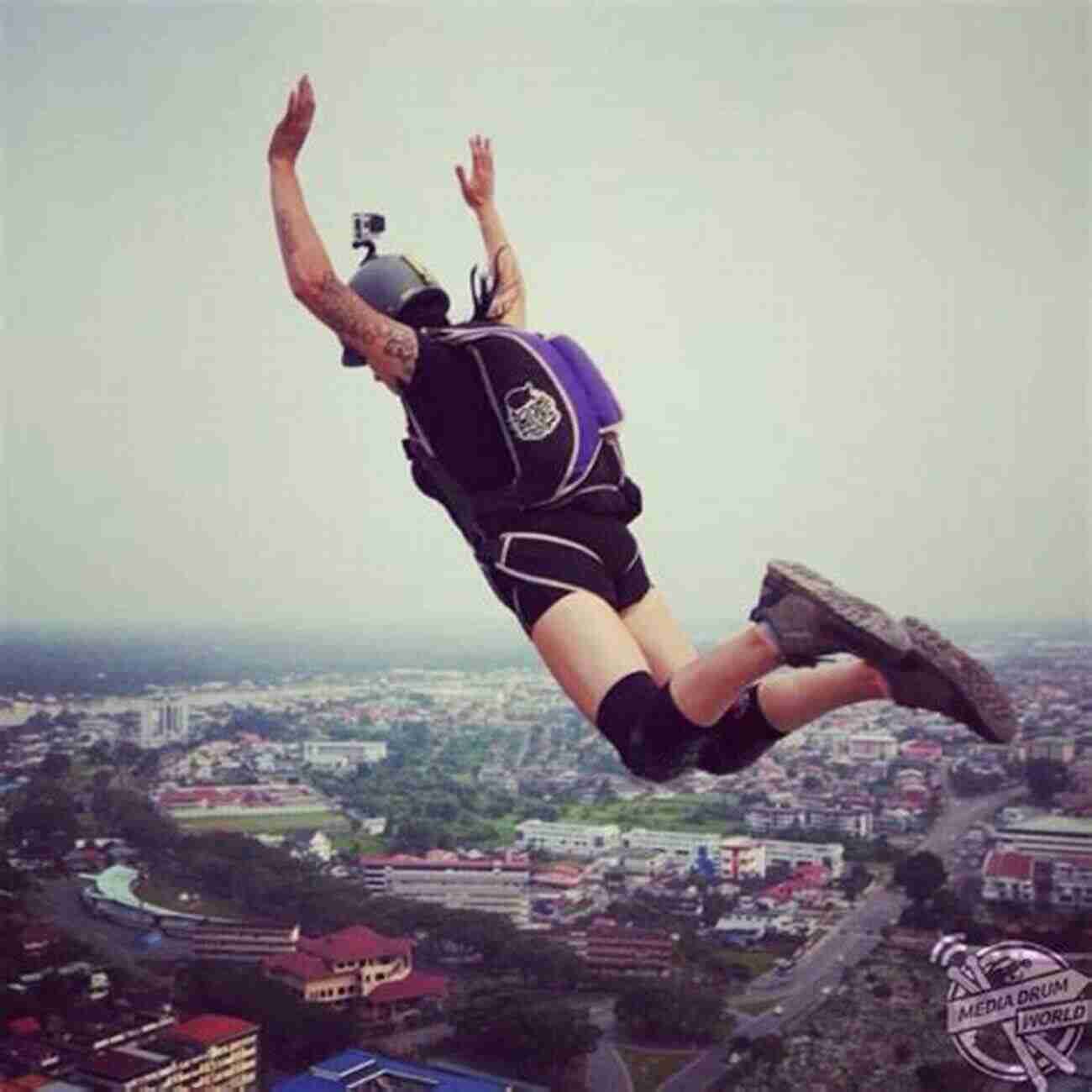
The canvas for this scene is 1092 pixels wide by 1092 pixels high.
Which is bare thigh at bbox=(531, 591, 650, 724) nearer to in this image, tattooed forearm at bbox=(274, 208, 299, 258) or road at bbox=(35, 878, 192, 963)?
tattooed forearm at bbox=(274, 208, 299, 258)

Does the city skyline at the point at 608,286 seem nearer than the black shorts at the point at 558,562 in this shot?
No

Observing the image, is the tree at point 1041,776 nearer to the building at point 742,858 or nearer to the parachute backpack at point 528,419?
the building at point 742,858

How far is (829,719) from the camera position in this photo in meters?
4.12

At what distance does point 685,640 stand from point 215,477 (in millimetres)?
1554

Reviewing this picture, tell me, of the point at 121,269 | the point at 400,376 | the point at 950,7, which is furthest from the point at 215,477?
the point at 950,7

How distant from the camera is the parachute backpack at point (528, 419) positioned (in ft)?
11.1

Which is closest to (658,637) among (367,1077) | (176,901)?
(367,1077)

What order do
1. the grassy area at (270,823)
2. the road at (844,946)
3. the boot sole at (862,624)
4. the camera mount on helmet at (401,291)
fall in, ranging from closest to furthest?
the boot sole at (862,624) → the camera mount on helmet at (401,291) → the road at (844,946) → the grassy area at (270,823)

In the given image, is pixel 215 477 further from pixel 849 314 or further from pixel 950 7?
pixel 950 7

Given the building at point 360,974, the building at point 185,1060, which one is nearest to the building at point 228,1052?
the building at point 185,1060

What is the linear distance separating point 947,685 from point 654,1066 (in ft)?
5.60

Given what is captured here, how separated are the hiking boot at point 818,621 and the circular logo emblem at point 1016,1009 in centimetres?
153

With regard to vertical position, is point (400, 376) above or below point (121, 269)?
below

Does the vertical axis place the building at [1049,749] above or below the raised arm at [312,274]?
below
